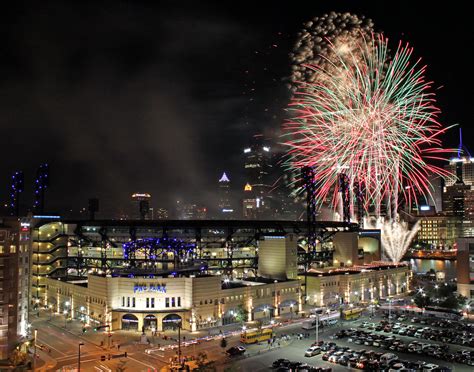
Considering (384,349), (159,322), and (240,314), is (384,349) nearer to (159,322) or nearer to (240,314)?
(240,314)

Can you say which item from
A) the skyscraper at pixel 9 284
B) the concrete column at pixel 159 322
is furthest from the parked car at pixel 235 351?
the skyscraper at pixel 9 284

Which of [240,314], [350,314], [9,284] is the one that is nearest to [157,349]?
[240,314]

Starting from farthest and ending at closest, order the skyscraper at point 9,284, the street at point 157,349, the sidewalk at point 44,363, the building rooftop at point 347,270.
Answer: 1. the building rooftop at point 347,270
2. the skyscraper at point 9,284
3. the street at point 157,349
4. the sidewalk at point 44,363

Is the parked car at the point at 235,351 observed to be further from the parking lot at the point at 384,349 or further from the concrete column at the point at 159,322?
the concrete column at the point at 159,322

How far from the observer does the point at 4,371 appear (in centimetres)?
3206

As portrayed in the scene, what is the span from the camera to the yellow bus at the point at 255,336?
39.6 m

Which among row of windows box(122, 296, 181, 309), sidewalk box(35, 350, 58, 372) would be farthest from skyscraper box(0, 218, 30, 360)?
row of windows box(122, 296, 181, 309)

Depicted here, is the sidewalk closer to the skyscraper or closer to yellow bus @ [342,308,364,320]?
the skyscraper

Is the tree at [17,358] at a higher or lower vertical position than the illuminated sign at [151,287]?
lower

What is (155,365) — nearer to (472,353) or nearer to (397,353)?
(397,353)

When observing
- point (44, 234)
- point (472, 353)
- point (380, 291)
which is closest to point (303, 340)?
point (472, 353)

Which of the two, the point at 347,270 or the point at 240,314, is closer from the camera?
the point at 240,314

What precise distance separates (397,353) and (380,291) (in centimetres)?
3054

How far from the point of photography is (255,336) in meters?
39.9
